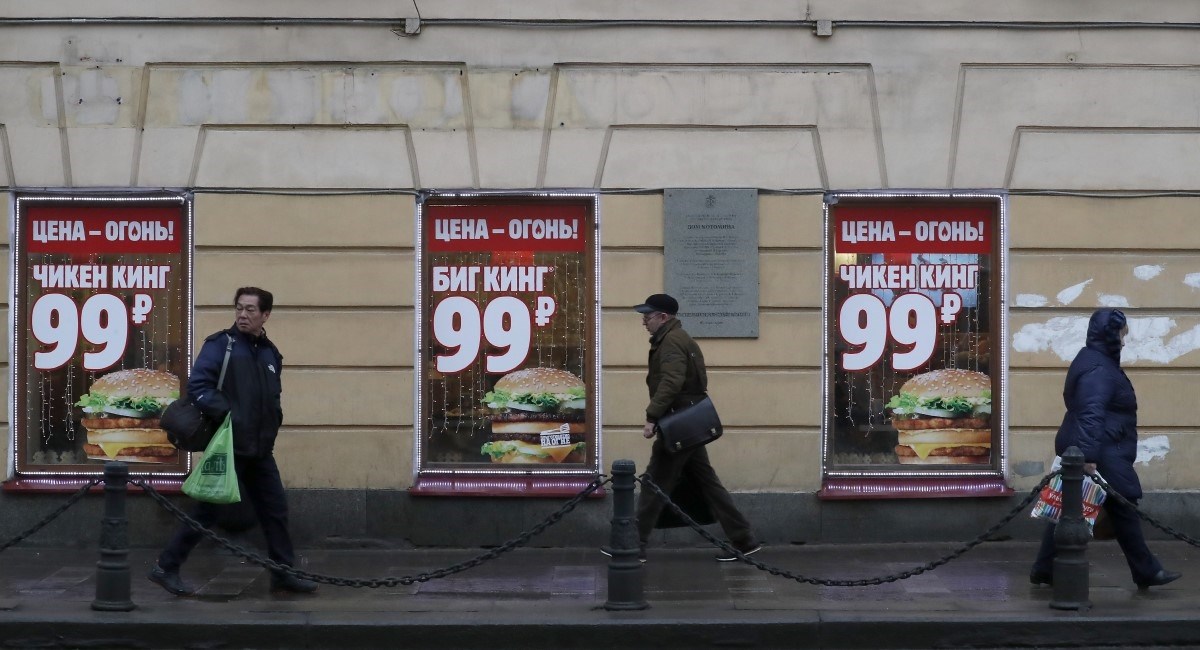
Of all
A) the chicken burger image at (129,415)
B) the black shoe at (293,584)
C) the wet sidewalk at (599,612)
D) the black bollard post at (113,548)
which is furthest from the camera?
the chicken burger image at (129,415)

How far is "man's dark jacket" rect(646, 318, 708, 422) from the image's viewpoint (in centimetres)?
880

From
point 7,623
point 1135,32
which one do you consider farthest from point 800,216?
point 7,623

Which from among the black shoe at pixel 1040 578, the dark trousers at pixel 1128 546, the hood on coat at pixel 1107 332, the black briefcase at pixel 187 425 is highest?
the hood on coat at pixel 1107 332

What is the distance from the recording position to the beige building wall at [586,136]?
1003 centimetres

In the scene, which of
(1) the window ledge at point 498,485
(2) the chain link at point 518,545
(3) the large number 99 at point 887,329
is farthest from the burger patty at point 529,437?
(2) the chain link at point 518,545

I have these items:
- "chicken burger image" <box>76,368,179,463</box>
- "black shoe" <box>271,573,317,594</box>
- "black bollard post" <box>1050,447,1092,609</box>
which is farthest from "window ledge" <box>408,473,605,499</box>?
"black bollard post" <box>1050,447,1092,609</box>

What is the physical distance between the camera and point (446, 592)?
8.41 m

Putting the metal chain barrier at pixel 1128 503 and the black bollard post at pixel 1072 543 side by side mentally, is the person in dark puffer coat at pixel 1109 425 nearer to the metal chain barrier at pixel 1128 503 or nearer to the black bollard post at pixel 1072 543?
the metal chain barrier at pixel 1128 503

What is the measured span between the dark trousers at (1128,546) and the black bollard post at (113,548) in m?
5.47

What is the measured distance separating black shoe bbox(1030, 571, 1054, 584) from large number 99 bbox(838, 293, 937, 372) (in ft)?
7.42

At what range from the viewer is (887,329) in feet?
33.8

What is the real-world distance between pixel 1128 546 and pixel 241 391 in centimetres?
541

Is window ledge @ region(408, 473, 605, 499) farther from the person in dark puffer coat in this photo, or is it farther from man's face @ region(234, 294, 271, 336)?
the person in dark puffer coat

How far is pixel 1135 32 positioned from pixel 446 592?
255 inches
